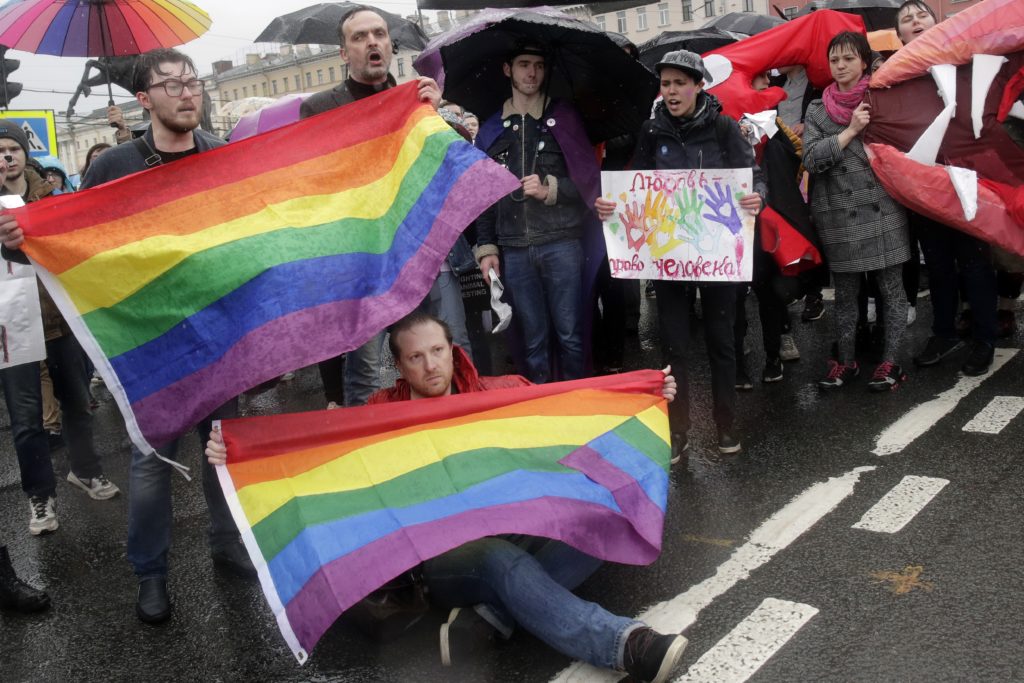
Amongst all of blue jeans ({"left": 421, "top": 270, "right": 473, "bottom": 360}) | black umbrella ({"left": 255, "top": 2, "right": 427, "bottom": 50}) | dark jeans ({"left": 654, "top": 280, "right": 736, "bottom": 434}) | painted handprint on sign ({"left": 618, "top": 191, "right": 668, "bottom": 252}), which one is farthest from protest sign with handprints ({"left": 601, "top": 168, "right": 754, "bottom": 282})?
black umbrella ({"left": 255, "top": 2, "right": 427, "bottom": 50})

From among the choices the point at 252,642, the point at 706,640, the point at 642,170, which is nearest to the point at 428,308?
the point at 642,170

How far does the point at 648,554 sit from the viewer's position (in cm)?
336

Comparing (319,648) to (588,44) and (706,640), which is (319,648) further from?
(588,44)

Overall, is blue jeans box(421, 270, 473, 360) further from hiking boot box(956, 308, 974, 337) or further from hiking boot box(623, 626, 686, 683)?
hiking boot box(956, 308, 974, 337)

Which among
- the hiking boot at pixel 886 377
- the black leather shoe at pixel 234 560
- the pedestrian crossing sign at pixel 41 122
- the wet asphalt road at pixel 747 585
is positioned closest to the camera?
the wet asphalt road at pixel 747 585

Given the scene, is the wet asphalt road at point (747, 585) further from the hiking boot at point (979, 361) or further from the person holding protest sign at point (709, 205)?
the hiking boot at point (979, 361)

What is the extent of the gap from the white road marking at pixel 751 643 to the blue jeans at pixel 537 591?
277mm

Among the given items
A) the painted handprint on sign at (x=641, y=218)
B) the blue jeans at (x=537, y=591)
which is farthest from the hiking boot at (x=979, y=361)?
the blue jeans at (x=537, y=591)

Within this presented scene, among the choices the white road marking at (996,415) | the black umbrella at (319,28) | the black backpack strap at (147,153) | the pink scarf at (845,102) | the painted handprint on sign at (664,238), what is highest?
the black umbrella at (319,28)

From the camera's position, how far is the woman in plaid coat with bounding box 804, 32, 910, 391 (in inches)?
221

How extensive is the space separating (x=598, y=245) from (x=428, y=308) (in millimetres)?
998

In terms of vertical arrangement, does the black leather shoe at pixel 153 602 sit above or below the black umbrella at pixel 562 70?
below

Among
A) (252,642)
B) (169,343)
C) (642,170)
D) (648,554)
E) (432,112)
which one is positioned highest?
(432,112)

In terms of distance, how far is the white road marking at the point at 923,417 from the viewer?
16.0ft
